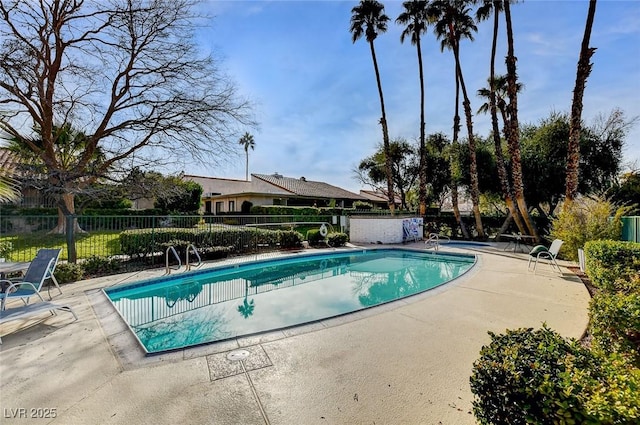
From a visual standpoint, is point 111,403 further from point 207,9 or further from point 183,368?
point 207,9

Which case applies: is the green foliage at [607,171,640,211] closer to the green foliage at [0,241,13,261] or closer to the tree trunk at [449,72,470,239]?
the tree trunk at [449,72,470,239]

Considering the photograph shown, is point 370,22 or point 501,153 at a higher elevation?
point 370,22

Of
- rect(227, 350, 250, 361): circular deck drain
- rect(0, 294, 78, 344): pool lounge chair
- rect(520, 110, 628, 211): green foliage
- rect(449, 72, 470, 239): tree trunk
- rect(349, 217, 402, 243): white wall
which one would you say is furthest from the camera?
rect(449, 72, 470, 239): tree trunk

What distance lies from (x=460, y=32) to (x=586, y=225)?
49.3 feet

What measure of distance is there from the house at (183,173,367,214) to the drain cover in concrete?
78.7 feet

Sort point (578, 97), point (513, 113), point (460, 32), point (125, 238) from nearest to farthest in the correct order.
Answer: point (125, 238)
point (578, 97)
point (513, 113)
point (460, 32)

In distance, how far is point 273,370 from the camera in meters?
3.46

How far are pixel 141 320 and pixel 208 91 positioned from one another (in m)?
8.78

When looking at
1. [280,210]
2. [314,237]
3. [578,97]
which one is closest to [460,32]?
[578,97]

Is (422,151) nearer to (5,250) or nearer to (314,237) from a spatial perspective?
(314,237)

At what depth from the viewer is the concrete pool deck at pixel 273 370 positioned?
2.73 meters

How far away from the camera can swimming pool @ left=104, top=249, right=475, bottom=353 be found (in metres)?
5.82

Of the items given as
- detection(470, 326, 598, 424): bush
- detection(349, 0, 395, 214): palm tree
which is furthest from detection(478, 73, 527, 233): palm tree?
detection(470, 326, 598, 424): bush

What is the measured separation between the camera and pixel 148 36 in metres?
10.9
